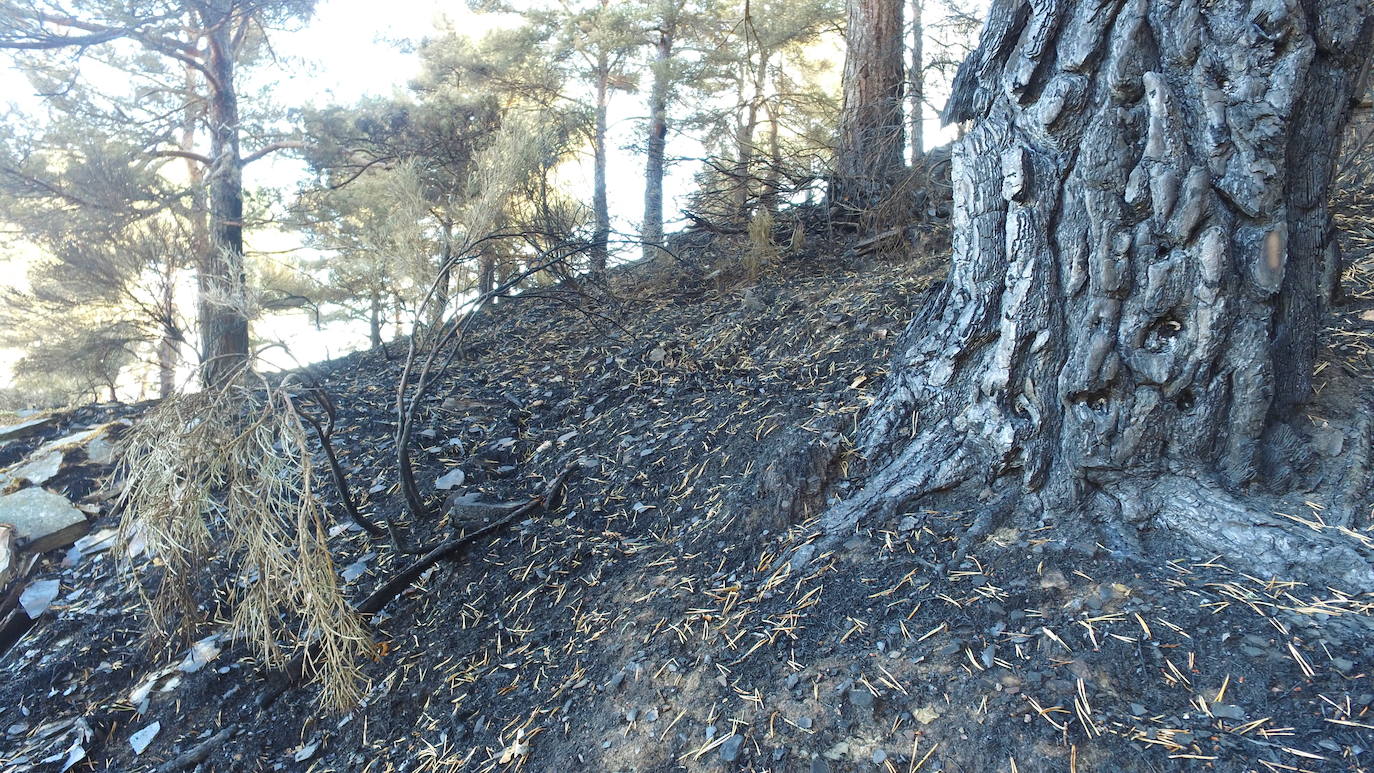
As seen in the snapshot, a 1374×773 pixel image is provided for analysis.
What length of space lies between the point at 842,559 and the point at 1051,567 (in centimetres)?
61

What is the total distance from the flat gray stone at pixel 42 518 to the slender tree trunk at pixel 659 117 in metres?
5.64

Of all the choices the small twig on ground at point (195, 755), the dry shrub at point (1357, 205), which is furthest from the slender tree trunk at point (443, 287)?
the dry shrub at point (1357, 205)

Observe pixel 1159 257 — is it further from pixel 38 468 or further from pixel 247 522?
pixel 38 468

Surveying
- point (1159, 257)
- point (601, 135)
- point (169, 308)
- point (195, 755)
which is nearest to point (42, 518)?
point (195, 755)

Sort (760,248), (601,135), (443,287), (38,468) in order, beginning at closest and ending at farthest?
(443,287), (38,468), (760,248), (601,135)

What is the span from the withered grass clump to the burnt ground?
0.18m

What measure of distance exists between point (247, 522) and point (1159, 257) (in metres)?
3.17

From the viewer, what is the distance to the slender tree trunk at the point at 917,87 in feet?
16.1

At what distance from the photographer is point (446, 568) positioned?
3.01m

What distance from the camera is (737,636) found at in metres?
2.17

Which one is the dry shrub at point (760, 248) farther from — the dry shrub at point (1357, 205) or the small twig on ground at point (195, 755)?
the small twig on ground at point (195, 755)

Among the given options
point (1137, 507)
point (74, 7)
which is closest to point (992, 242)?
point (1137, 507)

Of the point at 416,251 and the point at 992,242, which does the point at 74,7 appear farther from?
the point at 992,242

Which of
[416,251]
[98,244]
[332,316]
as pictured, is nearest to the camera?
[416,251]
